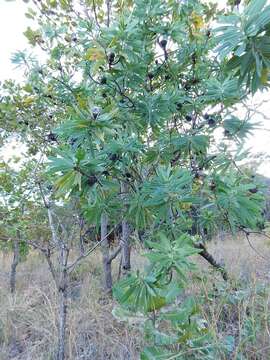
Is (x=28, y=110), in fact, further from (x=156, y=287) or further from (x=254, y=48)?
(x=254, y=48)

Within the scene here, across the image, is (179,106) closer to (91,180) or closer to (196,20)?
(196,20)

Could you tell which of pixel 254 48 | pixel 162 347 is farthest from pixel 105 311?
pixel 254 48

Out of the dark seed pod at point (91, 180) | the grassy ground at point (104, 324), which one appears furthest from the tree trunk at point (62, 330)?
the dark seed pod at point (91, 180)

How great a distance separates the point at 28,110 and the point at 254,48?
7.07 ft

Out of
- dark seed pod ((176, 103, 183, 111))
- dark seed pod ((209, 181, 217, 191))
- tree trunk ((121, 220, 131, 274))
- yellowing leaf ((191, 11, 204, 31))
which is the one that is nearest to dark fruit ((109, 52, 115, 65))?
dark seed pod ((176, 103, 183, 111))

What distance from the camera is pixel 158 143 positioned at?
1.75 m

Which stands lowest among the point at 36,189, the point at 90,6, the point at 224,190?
the point at 224,190

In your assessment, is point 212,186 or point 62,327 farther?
point 62,327

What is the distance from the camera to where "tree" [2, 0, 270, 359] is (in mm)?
1271

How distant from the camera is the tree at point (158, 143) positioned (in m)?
1.27

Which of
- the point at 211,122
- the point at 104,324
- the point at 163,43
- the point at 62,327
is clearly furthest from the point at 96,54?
the point at 104,324

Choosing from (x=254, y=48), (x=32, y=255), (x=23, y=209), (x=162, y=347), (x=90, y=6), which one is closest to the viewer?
(x=254, y=48)

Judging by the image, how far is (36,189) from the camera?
2805mm

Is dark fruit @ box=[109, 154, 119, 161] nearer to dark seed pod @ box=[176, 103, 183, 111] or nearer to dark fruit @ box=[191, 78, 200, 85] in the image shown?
dark seed pod @ box=[176, 103, 183, 111]
